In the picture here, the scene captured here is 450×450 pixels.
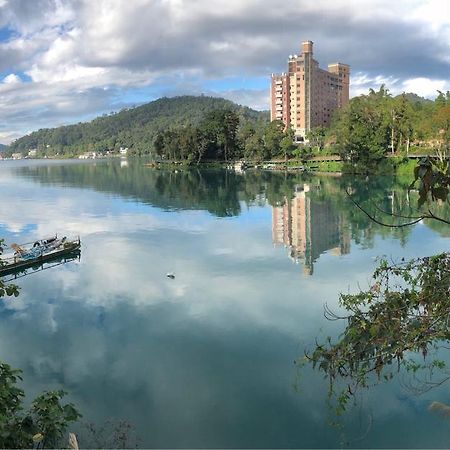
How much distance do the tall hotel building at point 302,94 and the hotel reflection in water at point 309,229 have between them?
243 ft

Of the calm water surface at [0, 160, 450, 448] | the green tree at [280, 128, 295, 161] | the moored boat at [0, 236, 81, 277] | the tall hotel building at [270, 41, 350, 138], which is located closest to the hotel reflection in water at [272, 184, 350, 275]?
the calm water surface at [0, 160, 450, 448]

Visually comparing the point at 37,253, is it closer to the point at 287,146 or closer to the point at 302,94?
the point at 287,146

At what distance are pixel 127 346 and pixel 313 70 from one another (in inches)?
4455

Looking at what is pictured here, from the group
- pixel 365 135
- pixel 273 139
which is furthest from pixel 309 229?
pixel 273 139

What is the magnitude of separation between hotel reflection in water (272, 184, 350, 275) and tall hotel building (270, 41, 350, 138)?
73.9 m

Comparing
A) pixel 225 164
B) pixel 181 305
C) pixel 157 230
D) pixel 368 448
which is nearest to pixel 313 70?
pixel 225 164

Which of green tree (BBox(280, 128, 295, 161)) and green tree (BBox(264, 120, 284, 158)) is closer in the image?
green tree (BBox(280, 128, 295, 161))

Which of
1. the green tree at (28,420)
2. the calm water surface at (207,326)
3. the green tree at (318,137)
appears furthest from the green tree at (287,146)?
the green tree at (28,420)

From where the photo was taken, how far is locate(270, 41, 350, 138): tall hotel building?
114 m

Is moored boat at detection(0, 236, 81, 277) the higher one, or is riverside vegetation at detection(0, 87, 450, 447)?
riverside vegetation at detection(0, 87, 450, 447)

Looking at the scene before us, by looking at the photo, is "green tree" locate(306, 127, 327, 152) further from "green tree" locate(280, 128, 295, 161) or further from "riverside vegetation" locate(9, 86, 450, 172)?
"green tree" locate(280, 128, 295, 161)

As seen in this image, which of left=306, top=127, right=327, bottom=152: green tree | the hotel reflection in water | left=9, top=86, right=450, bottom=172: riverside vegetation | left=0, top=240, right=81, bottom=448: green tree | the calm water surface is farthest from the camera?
left=306, top=127, right=327, bottom=152: green tree

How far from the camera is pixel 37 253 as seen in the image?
77.2 feet

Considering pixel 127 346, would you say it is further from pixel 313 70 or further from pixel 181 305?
pixel 313 70
